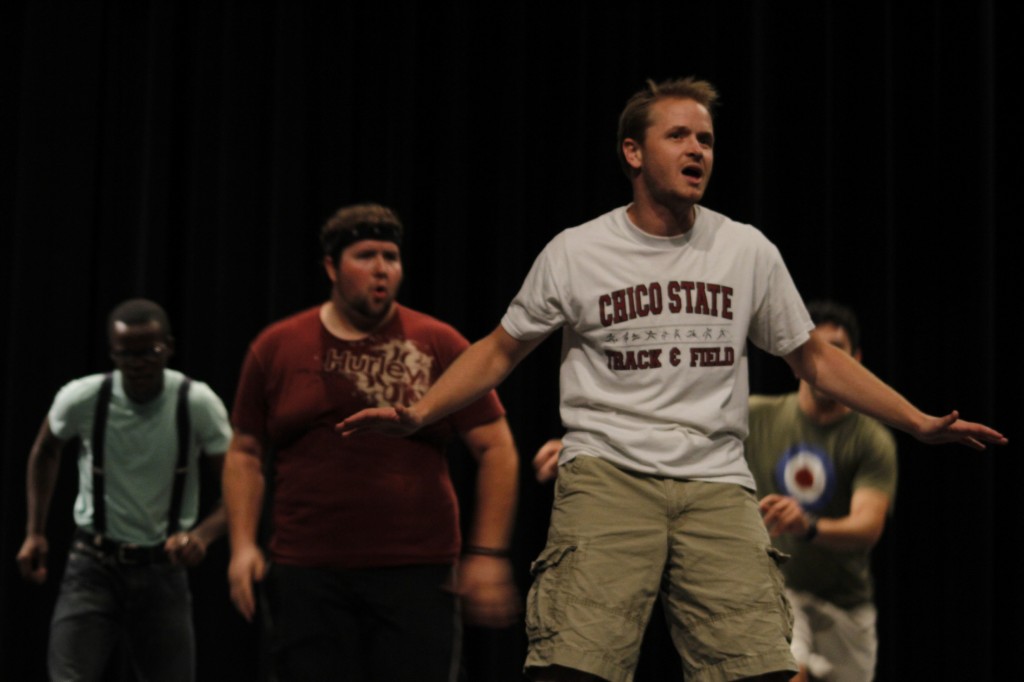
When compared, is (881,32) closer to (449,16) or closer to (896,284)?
(896,284)

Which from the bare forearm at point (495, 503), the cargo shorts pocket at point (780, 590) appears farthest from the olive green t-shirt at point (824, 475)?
the cargo shorts pocket at point (780, 590)

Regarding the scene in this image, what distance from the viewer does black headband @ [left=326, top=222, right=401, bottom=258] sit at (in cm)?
354

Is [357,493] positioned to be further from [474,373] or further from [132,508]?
[132,508]

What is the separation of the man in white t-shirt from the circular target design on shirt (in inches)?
47.2

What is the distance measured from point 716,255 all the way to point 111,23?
383 cm

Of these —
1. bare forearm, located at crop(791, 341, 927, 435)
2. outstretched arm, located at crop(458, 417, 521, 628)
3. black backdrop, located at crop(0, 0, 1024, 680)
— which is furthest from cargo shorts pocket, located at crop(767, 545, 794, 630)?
black backdrop, located at crop(0, 0, 1024, 680)

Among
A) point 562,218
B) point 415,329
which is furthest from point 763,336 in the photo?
point 562,218

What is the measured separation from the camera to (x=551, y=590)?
2.44 meters

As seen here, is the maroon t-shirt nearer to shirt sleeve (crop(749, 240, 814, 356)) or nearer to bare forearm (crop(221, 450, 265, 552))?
bare forearm (crop(221, 450, 265, 552))

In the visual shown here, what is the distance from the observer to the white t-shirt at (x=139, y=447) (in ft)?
13.2

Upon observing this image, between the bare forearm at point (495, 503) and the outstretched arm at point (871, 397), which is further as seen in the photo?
the bare forearm at point (495, 503)

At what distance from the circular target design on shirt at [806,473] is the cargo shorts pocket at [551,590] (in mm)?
1491

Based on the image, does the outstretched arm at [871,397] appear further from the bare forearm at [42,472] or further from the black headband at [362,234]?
the bare forearm at [42,472]

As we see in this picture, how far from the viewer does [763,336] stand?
8.64ft
